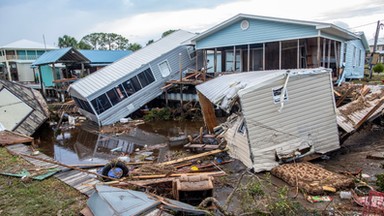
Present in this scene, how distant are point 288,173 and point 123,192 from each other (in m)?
4.79

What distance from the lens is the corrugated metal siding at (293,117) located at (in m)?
8.39

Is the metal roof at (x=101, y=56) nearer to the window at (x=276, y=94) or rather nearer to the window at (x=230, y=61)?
the window at (x=230, y=61)

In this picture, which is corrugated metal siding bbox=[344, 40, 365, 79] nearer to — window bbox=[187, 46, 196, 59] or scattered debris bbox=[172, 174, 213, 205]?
window bbox=[187, 46, 196, 59]

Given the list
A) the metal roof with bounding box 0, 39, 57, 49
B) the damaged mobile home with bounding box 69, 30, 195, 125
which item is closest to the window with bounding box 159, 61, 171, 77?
the damaged mobile home with bounding box 69, 30, 195, 125

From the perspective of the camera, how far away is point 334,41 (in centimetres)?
1669

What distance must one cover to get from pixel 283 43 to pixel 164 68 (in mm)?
8920

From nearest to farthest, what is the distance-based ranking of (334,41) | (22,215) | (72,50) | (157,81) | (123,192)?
(123,192) → (22,215) → (334,41) → (157,81) → (72,50)

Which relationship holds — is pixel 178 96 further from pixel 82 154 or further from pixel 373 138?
pixel 373 138

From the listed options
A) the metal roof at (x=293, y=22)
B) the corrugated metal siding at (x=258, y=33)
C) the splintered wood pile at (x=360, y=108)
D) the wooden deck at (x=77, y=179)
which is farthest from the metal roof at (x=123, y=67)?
the splintered wood pile at (x=360, y=108)

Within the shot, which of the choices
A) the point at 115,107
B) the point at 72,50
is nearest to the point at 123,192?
the point at 115,107

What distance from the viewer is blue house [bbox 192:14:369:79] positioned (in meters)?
15.0

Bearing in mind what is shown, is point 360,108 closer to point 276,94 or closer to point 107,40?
point 276,94

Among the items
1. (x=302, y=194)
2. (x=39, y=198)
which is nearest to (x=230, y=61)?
(x=302, y=194)

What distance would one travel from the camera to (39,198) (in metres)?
6.73
